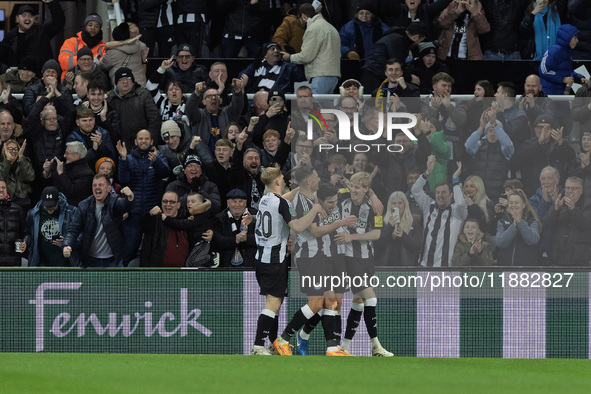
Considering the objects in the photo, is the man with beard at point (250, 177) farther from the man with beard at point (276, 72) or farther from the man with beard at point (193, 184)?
the man with beard at point (276, 72)

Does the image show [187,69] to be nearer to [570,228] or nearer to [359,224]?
[359,224]

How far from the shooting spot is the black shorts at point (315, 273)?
42.4 ft

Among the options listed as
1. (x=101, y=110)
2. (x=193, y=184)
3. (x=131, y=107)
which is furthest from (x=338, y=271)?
(x=101, y=110)

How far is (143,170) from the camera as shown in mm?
14523

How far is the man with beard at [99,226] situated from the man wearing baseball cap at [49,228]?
21 cm

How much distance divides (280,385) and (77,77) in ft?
22.9

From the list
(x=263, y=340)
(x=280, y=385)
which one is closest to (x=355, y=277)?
(x=263, y=340)

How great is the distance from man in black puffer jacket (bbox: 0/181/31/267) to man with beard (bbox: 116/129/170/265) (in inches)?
49.4

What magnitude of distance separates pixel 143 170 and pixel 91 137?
33.8 inches

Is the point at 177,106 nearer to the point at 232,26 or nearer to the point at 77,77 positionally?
the point at 77,77

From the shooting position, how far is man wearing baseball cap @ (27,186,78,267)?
45.6 ft

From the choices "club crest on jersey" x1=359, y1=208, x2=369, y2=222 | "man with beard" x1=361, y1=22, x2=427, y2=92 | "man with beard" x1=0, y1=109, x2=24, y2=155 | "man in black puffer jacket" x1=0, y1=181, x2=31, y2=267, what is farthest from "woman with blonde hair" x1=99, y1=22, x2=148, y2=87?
"club crest on jersey" x1=359, y1=208, x2=369, y2=222

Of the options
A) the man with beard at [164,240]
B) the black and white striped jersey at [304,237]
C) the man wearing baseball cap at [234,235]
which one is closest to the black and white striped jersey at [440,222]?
the black and white striped jersey at [304,237]

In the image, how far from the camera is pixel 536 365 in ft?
39.7
